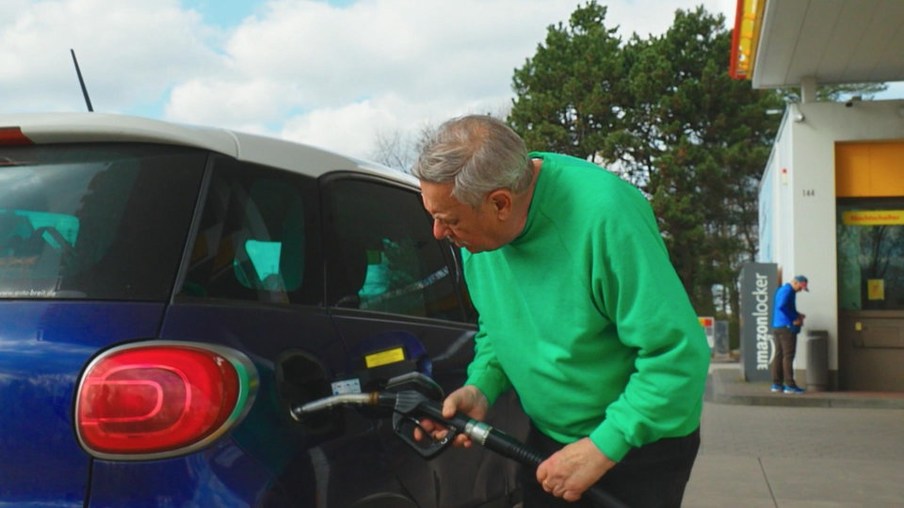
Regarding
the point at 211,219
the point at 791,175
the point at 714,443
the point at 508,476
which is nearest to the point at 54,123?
the point at 211,219

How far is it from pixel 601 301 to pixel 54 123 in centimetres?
130

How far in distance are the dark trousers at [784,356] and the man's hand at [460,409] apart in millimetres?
13231

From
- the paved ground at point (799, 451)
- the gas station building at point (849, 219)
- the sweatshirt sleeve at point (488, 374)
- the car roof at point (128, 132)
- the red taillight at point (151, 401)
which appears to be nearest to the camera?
the red taillight at point (151, 401)

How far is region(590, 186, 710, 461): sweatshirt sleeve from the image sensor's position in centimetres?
228

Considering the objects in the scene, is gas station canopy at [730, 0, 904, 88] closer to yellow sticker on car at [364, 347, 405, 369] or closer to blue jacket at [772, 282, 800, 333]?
blue jacket at [772, 282, 800, 333]

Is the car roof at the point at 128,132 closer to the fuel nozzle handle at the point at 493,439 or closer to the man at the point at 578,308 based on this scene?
the man at the point at 578,308

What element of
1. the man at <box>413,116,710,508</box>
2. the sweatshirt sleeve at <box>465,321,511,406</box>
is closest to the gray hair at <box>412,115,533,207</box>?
the man at <box>413,116,710,508</box>

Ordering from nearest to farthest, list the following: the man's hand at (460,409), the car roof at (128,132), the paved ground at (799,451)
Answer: the car roof at (128,132), the man's hand at (460,409), the paved ground at (799,451)

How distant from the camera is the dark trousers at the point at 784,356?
15.3m

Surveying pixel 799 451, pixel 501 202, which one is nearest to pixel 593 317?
pixel 501 202

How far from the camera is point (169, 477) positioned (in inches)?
89.0

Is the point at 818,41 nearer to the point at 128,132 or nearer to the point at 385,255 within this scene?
the point at 385,255

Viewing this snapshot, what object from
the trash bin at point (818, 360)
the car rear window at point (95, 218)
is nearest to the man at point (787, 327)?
the trash bin at point (818, 360)

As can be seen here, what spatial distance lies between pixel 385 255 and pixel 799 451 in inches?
298
